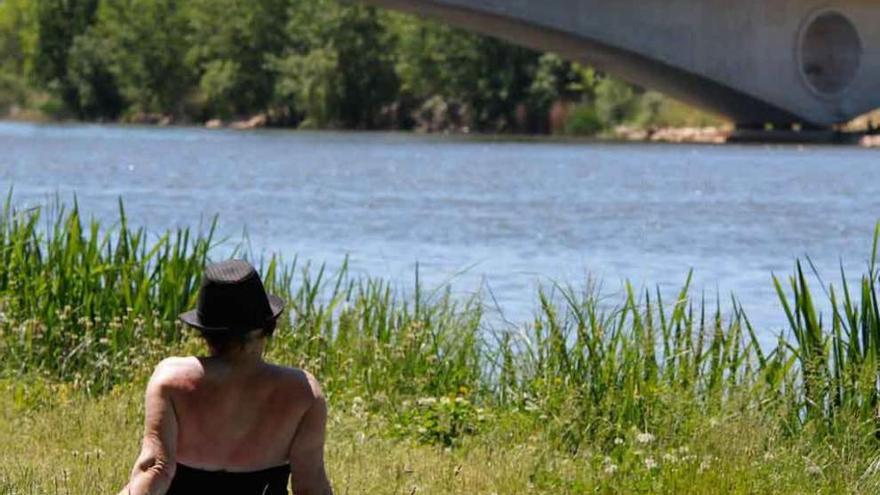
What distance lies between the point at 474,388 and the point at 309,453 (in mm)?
5401

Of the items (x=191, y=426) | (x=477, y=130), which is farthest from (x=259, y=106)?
(x=191, y=426)

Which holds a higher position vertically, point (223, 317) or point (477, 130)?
point (223, 317)

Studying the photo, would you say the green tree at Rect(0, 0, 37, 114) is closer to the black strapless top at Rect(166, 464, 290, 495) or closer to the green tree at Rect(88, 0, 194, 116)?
the green tree at Rect(88, 0, 194, 116)

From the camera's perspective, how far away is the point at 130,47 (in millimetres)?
87875

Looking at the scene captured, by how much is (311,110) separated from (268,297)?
2827 inches

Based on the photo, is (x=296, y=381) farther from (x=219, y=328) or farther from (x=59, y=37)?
(x=59, y=37)

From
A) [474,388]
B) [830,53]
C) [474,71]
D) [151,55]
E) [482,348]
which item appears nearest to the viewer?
[474,388]

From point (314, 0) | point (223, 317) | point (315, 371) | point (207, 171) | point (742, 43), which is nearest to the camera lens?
point (223, 317)

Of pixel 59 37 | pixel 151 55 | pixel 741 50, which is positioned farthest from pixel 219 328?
pixel 59 37

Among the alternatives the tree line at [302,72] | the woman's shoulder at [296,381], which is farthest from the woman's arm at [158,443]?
the tree line at [302,72]

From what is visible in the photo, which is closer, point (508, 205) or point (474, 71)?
point (508, 205)

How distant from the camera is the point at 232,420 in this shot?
5242mm

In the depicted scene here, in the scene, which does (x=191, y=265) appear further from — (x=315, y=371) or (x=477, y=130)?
(x=477, y=130)

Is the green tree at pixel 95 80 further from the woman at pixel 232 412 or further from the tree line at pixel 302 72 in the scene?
the woman at pixel 232 412
